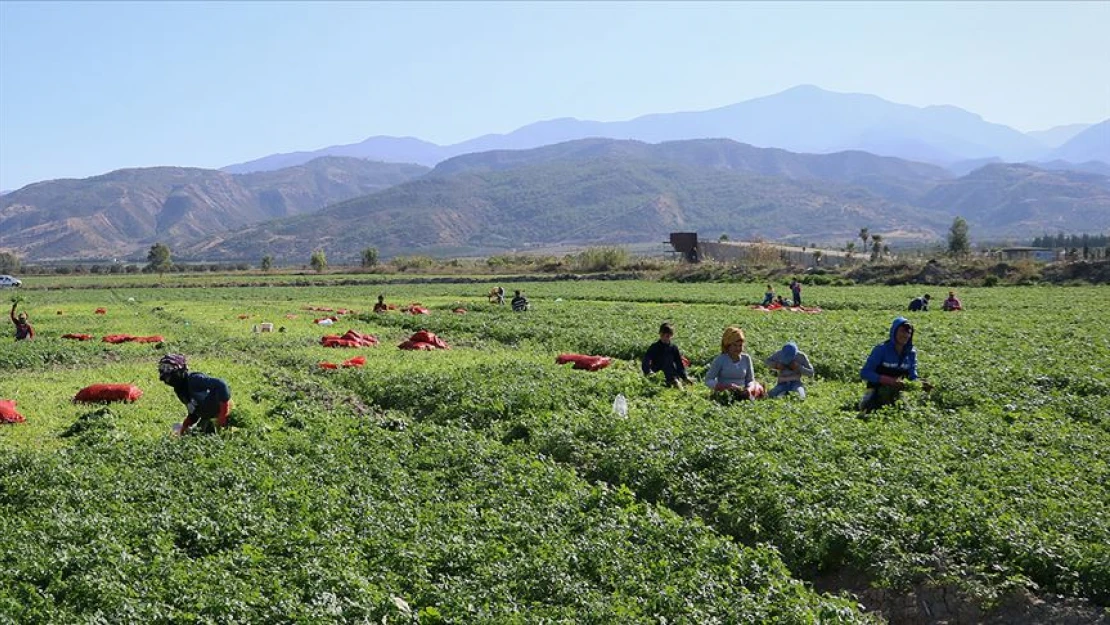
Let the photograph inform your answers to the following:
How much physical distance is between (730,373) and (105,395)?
13329mm

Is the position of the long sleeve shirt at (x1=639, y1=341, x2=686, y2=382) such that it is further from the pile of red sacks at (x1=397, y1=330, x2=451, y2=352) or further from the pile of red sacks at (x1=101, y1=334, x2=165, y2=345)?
the pile of red sacks at (x1=101, y1=334, x2=165, y2=345)

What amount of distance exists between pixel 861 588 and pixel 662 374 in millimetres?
9448

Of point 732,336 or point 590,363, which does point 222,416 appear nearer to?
point 732,336

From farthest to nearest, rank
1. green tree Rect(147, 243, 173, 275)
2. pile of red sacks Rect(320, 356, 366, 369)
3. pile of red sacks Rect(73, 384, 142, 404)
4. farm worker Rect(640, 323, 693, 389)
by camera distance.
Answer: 1. green tree Rect(147, 243, 173, 275)
2. pile of red sacks Rect(320, 356, 366, 369)
3. pile of red sacks Rect(73, 384, 142, 404)
4. farm worker Rect(640, 323, 693, 389)

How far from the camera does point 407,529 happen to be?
1062cm

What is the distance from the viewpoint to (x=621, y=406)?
656 inches

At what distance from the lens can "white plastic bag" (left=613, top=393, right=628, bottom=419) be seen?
1641 centimetres

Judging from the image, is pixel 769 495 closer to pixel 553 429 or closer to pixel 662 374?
pixel 553 429

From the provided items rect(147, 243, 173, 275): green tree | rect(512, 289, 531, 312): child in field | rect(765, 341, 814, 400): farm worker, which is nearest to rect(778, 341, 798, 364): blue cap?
rect(765, 341, 814, 400): farm worker

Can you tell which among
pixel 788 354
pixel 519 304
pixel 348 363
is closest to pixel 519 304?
pixel 519 304

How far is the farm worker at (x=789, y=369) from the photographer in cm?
1777

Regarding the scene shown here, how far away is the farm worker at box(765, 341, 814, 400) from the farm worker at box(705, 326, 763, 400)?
441 millimetres

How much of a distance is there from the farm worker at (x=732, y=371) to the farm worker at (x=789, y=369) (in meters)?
0.44

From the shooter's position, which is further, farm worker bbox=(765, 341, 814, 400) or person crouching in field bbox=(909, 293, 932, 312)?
person crouching in field bbox=(909, 293, 932, 312)
